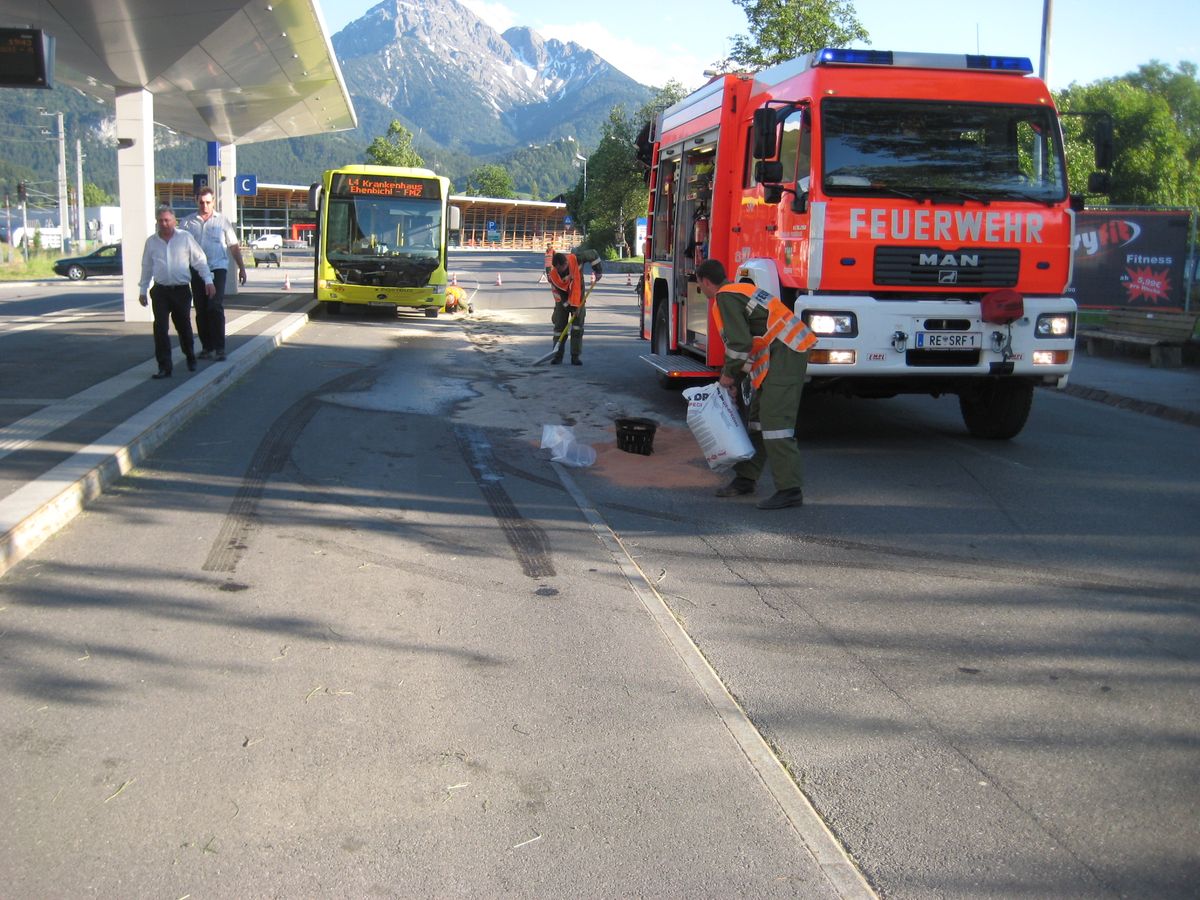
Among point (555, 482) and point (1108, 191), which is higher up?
point (1108, 191)

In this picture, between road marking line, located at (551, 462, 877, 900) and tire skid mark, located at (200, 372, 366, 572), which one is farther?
tire skid mark, located at (200, 372, 366, 572)

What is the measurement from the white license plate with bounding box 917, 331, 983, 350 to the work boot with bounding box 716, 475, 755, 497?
6.41 feet

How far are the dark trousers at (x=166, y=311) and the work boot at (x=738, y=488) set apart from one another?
669cm

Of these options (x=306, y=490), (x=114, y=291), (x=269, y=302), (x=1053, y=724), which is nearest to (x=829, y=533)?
(x=1053, y=724)

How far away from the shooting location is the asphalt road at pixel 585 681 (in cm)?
341

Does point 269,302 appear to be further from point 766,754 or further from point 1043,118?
point 766,754

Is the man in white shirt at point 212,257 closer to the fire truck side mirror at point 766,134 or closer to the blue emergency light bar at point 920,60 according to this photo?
the fire truck side mirror at point 766,134

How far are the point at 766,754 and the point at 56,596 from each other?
369cm

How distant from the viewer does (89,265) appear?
43812 mm

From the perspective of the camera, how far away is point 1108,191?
9812 millimetres

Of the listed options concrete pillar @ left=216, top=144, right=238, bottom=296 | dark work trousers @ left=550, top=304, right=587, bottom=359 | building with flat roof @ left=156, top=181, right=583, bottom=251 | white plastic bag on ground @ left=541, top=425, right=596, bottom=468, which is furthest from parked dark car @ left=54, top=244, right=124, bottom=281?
white plastic bag on ground @ left=541, top=425, right=596, bottom=468

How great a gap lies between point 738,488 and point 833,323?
5.41 feet

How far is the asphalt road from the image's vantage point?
3410 mm

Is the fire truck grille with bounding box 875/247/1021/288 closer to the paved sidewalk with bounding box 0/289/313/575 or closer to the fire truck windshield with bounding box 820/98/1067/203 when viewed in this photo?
the fire truck windshield with bounding box 820/98/1067/203
